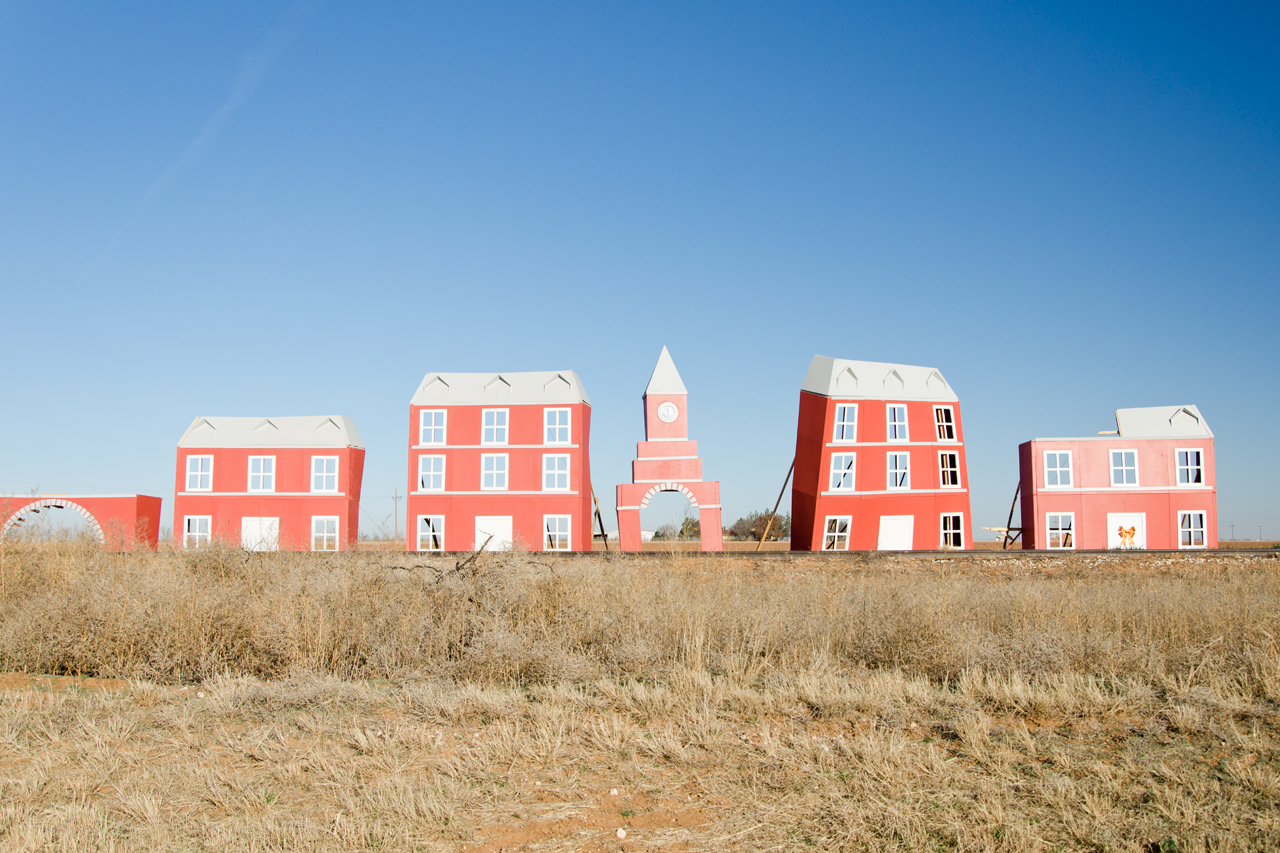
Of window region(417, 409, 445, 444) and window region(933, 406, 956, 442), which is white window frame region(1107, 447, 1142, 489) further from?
window region(417, 409, 445, 444)

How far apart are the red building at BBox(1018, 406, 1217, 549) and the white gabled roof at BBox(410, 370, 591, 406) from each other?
1733 cm

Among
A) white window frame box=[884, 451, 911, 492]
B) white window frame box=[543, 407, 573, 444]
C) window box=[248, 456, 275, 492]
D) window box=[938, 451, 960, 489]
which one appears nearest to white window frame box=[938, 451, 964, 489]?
window box=[938, 451, 960, 489]

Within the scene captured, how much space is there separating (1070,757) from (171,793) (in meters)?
7.09

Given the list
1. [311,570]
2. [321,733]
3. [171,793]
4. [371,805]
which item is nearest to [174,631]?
[311,570]

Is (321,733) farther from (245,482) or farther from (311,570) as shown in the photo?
(245,482)

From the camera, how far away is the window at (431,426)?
1196 inches

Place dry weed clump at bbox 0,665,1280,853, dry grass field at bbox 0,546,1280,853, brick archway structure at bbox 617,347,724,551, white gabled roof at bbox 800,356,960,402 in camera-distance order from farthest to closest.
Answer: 1. white gabled roof at bbox 800,356,960,402
2. brick archway structure at bbox 617,347,724,551
3. dry grass field at bbox 0,546,1280,853
4. dry weed clump at bbox 0,665,1280,853

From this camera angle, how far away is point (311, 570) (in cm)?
1337

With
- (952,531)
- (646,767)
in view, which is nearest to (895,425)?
(952,531)

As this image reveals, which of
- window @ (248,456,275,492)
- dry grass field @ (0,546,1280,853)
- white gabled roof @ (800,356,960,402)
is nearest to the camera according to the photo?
A: dry grass field @ (0,546,1280,853)

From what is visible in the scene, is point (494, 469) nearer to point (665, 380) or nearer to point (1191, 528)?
point (665, 380)

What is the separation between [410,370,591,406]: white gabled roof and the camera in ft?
99.9

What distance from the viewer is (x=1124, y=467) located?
30.8 m

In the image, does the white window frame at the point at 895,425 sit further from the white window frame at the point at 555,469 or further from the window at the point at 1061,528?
the white window frame at the point at 555,469
